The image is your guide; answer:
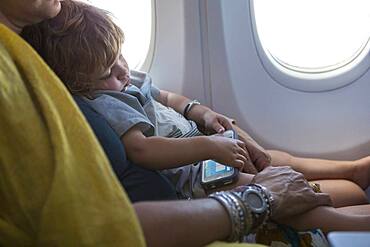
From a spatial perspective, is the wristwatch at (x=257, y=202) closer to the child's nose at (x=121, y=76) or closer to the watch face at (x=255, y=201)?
the watch face at (x=255, y=201)

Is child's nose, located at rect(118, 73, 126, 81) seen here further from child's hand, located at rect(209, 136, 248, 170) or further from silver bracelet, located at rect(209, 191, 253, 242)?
silver bracelet, located at rect(209, 191, 253, 242)

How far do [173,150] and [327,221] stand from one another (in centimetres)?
39

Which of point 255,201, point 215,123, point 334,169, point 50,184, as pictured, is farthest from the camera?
point 334,169

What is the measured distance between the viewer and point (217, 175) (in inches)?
53.0

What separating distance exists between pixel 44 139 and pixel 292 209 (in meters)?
0.64

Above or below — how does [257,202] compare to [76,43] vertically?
below

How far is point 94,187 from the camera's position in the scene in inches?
31.4

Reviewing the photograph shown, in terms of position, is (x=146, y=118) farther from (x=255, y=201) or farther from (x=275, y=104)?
(x=275, y=104)

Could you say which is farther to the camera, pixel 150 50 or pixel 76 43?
pixel 150 50

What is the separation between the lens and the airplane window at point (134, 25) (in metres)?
1.85

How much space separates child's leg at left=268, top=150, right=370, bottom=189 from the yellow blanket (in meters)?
0.96

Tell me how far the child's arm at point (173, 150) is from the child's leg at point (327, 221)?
19cm

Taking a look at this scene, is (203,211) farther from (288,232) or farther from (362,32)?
(362,32)

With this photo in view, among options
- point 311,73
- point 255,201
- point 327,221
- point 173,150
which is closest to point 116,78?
point 173,150
